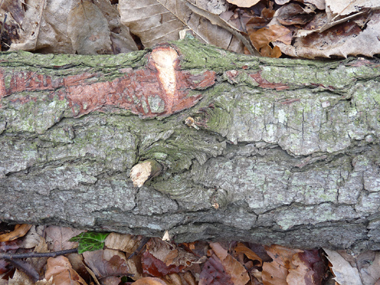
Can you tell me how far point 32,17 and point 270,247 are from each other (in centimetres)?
258

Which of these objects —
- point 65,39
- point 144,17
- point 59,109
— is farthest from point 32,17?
point 59,109

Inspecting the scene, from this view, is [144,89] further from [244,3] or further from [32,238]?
[32,238]

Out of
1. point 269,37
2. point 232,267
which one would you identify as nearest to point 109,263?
point 232,267

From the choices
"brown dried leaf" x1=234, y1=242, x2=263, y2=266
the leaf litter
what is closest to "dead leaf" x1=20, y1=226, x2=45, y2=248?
the leaf litter

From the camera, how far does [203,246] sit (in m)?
2.14

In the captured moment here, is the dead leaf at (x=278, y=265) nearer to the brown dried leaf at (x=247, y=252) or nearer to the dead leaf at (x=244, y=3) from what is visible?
the brown dried leaf at (x=247, y=252)

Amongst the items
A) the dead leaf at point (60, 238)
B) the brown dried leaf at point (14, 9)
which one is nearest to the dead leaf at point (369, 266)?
the dead leaf at point (60, 238)

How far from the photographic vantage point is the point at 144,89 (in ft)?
4.78

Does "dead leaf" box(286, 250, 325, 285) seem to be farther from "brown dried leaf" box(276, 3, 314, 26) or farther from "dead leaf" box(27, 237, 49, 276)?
"dead leaf" box(27, 237, 49, 276)

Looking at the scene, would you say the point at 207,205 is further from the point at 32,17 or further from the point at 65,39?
the point at 32,17

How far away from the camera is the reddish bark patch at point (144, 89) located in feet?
4.70

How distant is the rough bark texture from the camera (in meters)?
1.37

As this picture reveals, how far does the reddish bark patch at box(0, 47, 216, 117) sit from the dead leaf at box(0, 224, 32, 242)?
1.19 m

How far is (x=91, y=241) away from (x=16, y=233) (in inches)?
27.7
